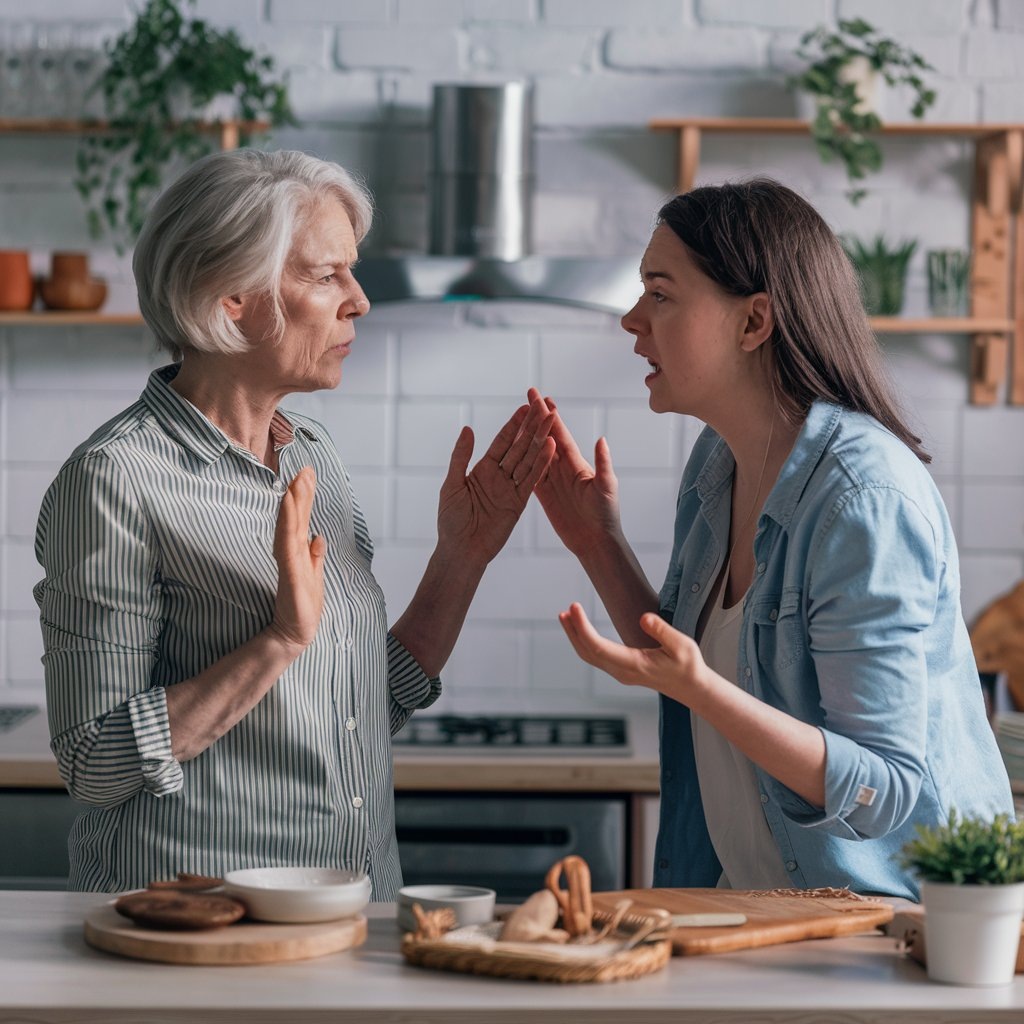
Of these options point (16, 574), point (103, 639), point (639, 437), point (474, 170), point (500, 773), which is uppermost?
point (474, 170)

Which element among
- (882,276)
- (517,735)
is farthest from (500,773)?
(882,276)

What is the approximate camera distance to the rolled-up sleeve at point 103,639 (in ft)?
5.75

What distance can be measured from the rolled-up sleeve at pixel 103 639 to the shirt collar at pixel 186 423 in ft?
0.39

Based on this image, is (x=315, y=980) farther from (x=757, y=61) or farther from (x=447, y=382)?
(x=757, y=61)

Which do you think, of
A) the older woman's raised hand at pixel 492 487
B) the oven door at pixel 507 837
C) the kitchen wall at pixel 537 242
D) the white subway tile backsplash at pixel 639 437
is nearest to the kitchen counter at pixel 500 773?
the oven door at pixel 507 837

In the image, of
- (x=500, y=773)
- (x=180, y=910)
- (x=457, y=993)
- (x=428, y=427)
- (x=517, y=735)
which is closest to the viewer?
(x=457, y=993)

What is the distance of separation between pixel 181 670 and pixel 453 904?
0.53 m

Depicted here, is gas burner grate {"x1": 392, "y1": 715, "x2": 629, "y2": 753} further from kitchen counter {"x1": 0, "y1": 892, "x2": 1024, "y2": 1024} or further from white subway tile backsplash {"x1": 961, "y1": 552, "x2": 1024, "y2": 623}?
kitchen counter {"x1": 0, "y1": 892, "x2": 1024, "y2": 1024}

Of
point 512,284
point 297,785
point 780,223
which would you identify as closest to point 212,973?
point 297,785

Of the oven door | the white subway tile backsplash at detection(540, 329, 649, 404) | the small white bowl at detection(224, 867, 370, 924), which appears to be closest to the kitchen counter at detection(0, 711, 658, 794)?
the oven door

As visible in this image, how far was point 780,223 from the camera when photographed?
1.95m

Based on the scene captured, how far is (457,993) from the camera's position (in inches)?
53.2

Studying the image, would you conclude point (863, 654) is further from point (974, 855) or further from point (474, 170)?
point (474, 170)

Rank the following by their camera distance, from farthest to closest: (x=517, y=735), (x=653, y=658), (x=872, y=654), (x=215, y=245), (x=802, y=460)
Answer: (x=517, y=735)
(x=215, y=245)
(x=802, y=460)
(x=872, y=654)
(x=653, y=658)
